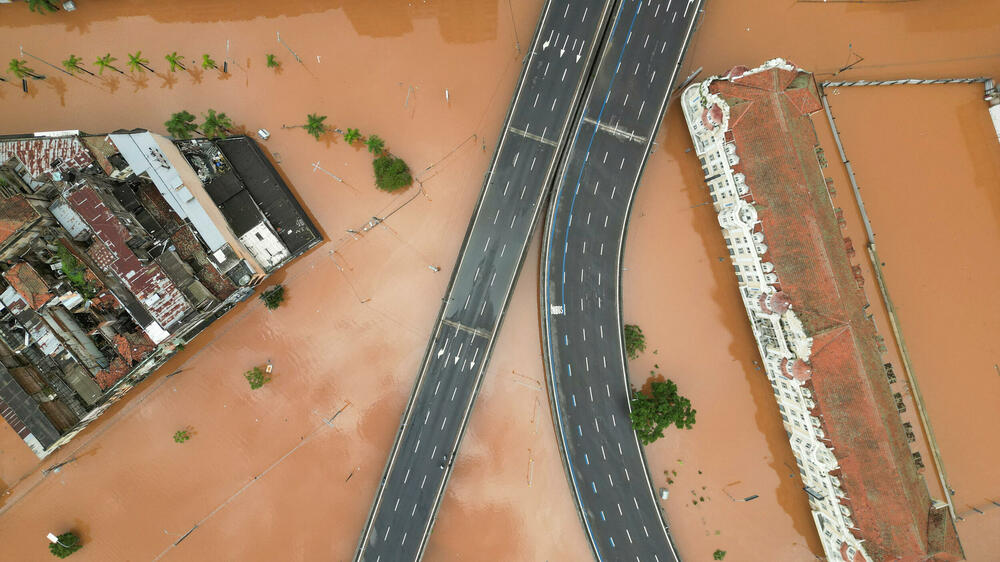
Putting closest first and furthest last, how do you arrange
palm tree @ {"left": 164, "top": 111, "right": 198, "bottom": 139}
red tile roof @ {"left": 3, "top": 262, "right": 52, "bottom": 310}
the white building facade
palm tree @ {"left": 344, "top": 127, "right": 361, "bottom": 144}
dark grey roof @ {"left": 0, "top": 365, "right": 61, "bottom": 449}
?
dark grey roof @ {"left": 0, "top": 365, "right": 61, "bottom": 449}
red tile roof @ {"left": 3, "top": 262, "right": 52, "bottom": 310}
the white building facade
palm tree @ {"left": 164, "top": 111, "right": 198, "bottom": 139}
palm tree @ {"left": 344, "top": 127, "right": 361, "bottom": 144}

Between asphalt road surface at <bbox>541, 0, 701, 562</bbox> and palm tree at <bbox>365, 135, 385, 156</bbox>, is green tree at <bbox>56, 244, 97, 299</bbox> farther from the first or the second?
asphalt road surface at <bbox>541, 0, 701, 562</bbox>

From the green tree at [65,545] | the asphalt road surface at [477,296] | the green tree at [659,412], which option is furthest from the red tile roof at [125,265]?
the green tree at [659,412]

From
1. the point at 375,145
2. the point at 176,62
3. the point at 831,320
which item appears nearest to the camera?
the point at 831,320

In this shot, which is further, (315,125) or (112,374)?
(315,125)

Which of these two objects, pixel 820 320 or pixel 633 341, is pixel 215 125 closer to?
pixel 633 341

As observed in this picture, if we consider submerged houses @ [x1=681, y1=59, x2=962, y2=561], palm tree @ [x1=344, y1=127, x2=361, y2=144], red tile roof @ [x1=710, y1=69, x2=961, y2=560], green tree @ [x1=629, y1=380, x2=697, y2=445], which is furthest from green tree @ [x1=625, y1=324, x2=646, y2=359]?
palm tree @ [x1=344, y1=127, x2=361, y2=144]

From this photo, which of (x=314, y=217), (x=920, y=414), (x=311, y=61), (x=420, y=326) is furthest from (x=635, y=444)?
(x=311, y=61)

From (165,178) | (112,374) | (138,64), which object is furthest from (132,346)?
(138,64)
